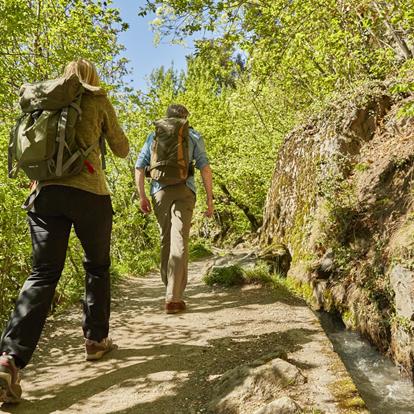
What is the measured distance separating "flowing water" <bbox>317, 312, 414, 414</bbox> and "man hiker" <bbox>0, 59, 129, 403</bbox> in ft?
9.10

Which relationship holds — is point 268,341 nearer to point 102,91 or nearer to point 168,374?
point 168,374

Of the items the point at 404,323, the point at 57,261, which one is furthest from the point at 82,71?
the point at 404,323

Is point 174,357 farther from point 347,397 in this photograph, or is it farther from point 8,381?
point 347,397

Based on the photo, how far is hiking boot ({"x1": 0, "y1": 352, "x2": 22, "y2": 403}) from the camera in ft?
8.80

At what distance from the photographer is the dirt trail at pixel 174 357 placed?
2.89m

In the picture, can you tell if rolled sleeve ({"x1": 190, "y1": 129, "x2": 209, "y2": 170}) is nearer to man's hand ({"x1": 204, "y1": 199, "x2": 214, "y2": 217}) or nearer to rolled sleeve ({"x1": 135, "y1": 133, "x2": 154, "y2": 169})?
man's hand ({"x1": 204, "y1": 199, "x2": 214, "y2": 217})

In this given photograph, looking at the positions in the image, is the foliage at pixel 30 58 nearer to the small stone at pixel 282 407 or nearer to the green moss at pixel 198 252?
the small stone at pixel 282 407

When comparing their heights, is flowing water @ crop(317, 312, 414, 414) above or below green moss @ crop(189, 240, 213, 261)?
below

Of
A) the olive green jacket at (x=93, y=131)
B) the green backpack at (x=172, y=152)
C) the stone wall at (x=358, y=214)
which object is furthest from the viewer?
the green backpack at (x=172, y=152)

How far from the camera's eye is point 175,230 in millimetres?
5109

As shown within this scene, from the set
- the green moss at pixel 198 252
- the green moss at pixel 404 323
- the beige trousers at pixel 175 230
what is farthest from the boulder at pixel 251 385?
the green moss at pixel 198 252

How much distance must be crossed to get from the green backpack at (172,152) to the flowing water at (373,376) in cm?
276

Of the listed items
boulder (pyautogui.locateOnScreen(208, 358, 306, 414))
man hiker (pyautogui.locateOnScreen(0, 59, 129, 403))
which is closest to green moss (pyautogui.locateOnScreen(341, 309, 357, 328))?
boulder (pyautogui.locateOnScreen(208, 358, 306, 414))

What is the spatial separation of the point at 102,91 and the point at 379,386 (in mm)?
3670
